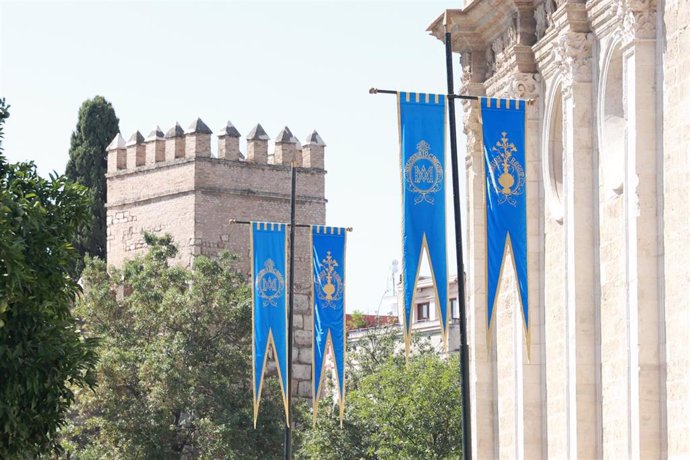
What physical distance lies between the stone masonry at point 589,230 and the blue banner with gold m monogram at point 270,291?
12.2 ft

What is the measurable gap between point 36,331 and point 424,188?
5.32 m

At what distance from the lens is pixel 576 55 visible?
99.7 ft

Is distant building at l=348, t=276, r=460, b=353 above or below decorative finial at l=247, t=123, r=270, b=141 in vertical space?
below

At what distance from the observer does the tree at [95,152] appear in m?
79.3

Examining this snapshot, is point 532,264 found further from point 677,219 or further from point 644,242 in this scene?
point 677,219

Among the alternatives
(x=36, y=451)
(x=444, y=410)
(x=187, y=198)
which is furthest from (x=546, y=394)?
(x=187, y=198)

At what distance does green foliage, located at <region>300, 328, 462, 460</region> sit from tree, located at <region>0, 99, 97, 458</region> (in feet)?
87.2

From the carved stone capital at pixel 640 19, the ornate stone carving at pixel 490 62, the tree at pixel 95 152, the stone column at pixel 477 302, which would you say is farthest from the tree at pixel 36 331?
the tree at pixel 95 152

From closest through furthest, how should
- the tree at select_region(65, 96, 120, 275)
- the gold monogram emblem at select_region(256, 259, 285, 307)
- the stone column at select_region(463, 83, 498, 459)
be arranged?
1. the stone column at select_region(463, 83, 498, 459)
2. the gold monogram emblem at select_region(256, 259, 285, 307)
3. the tree at select_region(65, 96, 120, 275)

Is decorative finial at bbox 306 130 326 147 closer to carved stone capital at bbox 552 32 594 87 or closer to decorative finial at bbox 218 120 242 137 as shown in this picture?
decorative finial at bbox 218 120 242 137

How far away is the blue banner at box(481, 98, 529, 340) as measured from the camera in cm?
→ 2805

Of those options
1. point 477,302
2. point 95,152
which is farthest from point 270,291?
point 95,152

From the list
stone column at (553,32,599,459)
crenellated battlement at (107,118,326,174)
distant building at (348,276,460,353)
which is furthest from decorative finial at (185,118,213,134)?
stone column at (553,32,599,459)

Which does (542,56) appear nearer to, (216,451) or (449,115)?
(449,115)
